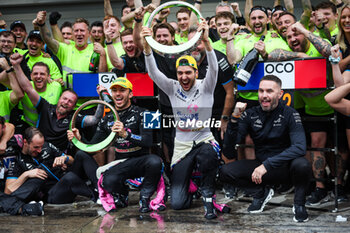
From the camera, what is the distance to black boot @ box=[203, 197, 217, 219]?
4980 millimetres

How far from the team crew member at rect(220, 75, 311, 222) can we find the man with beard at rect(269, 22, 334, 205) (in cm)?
62

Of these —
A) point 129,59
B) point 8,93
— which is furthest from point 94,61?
point 8,93

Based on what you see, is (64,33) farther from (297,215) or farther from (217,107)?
(297,215)

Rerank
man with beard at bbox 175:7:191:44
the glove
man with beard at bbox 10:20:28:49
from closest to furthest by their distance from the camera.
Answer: man with beard at bbox 175:7:191:44 < the glove < man with beard at bbox 10:20:28:49

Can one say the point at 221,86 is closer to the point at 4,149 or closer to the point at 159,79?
the point at 159,79

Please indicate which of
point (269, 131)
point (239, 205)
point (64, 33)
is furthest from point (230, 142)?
point (64, 33)

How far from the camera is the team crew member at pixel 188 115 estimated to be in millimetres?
5367

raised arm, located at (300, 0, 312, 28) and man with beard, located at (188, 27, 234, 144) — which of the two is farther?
raised arm, located at (300, 0, 312, 28)

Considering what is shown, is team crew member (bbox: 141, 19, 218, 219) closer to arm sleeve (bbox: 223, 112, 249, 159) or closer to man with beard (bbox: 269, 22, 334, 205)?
arm sleeve (bbox: 223, 112, 249, 159)

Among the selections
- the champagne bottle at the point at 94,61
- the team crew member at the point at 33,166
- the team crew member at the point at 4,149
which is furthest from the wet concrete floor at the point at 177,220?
the champagne bottle at the point at 94,61

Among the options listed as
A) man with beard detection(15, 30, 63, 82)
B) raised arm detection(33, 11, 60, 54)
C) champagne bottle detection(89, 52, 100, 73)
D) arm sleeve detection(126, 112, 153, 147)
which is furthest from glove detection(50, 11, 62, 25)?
arm sleeve detection(126, 112, 153, 147)

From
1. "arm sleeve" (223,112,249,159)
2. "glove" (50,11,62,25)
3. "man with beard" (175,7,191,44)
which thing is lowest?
"arm sleeve" (223,112,249,159)

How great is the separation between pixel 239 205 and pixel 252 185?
45 centimetres

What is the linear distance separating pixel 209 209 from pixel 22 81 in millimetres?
3075
